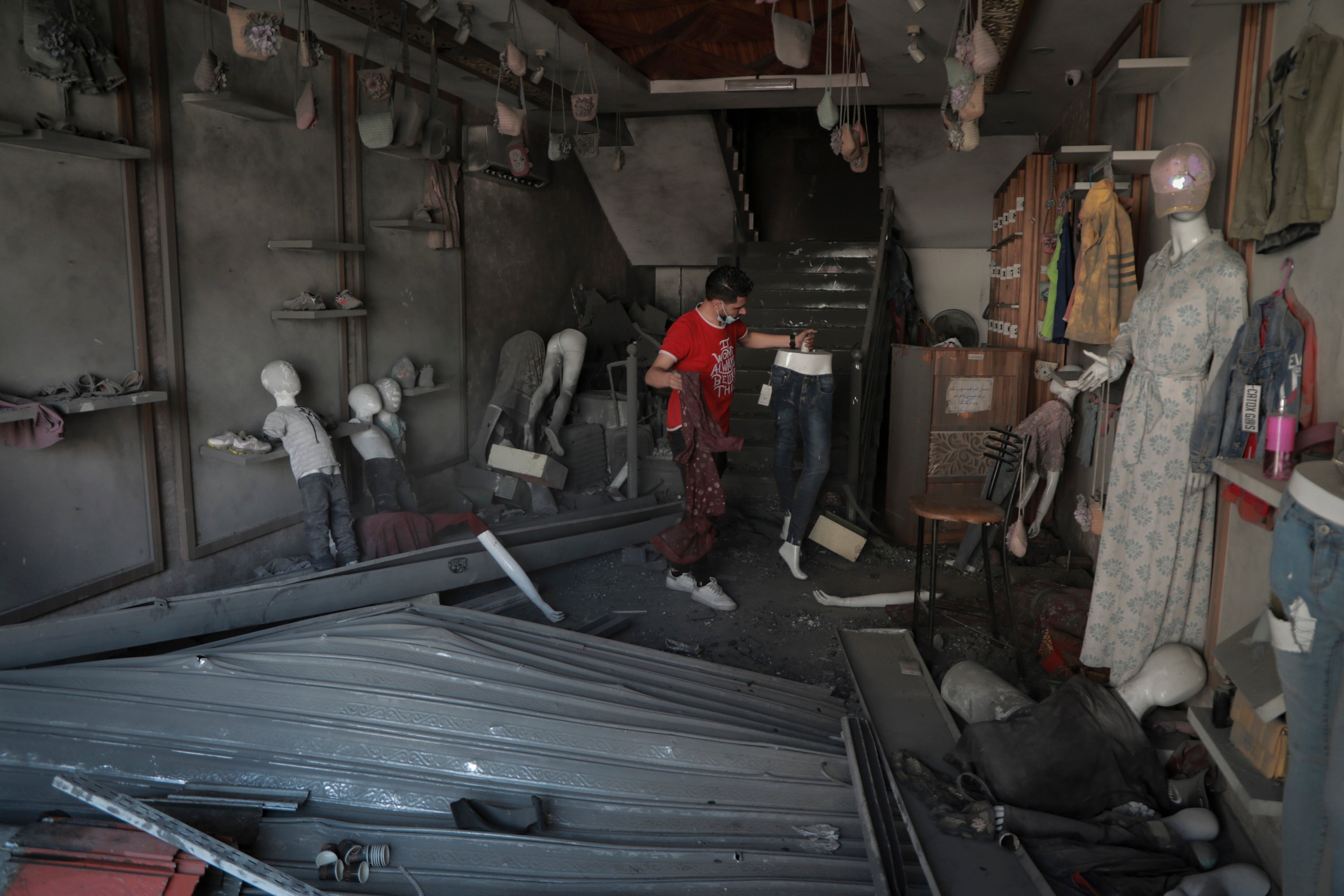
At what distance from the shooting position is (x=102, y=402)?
354 cm

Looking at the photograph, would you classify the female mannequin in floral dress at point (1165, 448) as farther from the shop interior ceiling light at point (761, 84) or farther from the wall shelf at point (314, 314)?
the shop interior ceiling light at point (761, 84)

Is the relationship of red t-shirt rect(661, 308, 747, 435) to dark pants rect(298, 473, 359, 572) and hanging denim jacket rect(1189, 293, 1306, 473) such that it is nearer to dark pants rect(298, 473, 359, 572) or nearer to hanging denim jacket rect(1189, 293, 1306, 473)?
dark pants rect(298, 473, 359, 572)

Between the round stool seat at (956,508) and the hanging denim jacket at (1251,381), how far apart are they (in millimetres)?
926

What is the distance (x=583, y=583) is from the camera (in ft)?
15.8

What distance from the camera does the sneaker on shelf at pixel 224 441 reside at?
4238mm

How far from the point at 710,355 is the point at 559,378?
285cm

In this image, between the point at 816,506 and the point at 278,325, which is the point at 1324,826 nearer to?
the point at 816,506

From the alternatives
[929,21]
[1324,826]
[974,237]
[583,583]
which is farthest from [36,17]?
[974,237]

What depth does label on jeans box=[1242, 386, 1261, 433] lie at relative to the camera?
2336mm

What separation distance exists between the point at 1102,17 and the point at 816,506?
126 inches

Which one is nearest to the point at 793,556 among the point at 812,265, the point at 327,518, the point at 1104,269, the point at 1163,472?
the point at 1104,269

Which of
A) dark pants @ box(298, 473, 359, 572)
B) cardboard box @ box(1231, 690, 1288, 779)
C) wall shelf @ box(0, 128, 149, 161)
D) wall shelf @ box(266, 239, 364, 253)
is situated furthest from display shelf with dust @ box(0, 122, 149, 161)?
cardboard box @ box(1231, 690, 1288, 779)

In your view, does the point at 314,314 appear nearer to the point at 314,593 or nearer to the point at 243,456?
the point at 243,456

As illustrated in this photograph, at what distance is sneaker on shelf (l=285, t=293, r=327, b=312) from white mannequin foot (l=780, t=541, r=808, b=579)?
2.95 metres
